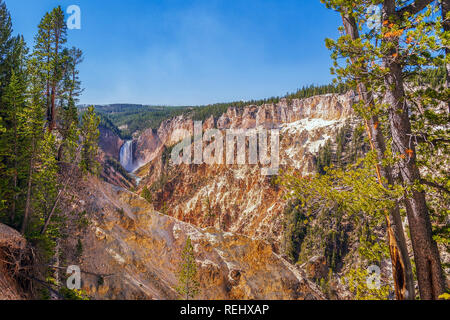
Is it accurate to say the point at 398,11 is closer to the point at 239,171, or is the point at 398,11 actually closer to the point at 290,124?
the point at 239,171

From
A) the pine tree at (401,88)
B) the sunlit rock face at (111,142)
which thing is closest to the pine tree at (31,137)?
the pine tree at (401,88)

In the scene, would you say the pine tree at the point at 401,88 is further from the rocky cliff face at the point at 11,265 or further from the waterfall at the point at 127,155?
the waterfall at the point at 127,155

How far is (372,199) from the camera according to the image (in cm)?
530

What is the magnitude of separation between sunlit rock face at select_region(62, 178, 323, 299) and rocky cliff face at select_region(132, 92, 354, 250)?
42478 millimetres

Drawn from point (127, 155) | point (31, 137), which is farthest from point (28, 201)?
point (127, 155)

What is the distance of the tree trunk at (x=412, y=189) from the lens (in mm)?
5168

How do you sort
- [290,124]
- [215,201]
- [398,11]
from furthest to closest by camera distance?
[290,124] < [215,201] < [398,11]

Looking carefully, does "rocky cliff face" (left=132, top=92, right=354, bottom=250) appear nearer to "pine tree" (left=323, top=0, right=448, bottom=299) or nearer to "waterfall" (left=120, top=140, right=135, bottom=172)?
"waterfall" (left=120, top=140, right=135, bottom=172)

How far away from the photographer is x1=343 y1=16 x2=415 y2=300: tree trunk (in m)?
5.72

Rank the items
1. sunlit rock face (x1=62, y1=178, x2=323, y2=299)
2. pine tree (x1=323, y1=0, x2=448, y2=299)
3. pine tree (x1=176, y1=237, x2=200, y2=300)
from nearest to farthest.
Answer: pine tree (x1=323, y1=0, x2=448, y2=299) → sunlit rock face (x1=62, y1=178, x2=323, y2=299) → pine tree (x1=176, y1=237, x2=200, y2=300)

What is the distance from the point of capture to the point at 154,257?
985 inches

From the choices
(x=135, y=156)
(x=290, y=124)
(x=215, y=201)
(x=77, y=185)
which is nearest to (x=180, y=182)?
(x=215, y=201)

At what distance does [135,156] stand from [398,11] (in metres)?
161

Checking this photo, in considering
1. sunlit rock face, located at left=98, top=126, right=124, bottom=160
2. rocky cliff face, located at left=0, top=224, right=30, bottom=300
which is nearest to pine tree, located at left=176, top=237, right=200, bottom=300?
rocky cliff face, located at left=0, top=224, right=30, bottom=300
